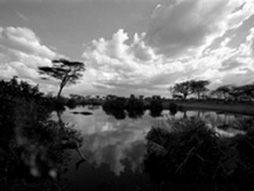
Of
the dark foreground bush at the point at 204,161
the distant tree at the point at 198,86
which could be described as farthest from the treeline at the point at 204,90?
the dark foreground bush at the point at 204,161

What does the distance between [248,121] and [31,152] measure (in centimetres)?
788

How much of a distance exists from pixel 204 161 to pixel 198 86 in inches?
2168

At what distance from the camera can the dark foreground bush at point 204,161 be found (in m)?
3.88

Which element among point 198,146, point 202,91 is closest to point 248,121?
point 198,146

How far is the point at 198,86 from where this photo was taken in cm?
5303

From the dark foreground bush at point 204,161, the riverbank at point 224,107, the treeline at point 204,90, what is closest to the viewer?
the dark foreground bush at point 204,161

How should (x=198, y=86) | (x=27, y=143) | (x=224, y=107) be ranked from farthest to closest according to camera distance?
(x=198, y=86) < (x=224, y=107) < (x=27, y=143)

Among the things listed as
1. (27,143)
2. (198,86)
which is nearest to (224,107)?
(198,86)

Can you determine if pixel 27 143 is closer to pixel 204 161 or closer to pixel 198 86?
pixel 204 161

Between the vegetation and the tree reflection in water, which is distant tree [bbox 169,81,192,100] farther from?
the tree reflection in water

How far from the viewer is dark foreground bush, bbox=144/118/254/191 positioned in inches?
→ 153

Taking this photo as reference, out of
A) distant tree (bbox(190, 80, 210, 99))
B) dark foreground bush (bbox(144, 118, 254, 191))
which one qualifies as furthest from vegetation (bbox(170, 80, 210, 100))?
dark foreground bush (bbox(144, 118, 254, 191))

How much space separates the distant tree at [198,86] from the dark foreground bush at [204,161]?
53.5 meters

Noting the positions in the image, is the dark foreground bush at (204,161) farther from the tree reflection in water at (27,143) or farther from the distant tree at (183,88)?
the distant tree at (183,88)
